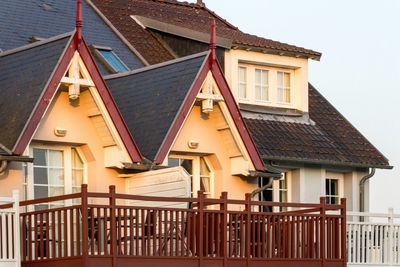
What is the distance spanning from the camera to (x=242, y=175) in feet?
121

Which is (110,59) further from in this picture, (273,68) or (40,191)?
(40,191)

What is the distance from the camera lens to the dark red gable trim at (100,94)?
32.1 m

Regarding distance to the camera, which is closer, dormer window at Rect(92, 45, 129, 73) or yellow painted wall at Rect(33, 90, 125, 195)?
yellow painted wall at Rect(33, 90, 125, 195)

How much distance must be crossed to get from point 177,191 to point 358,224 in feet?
18.7

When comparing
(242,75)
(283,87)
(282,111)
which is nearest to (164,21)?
(242,75)

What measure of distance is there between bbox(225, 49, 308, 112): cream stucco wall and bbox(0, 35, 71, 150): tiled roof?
7.09 m

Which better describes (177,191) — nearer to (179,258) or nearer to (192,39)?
(179,258)

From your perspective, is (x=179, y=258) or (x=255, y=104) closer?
(x=179, y=258)

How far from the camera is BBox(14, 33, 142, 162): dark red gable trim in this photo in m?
32.1

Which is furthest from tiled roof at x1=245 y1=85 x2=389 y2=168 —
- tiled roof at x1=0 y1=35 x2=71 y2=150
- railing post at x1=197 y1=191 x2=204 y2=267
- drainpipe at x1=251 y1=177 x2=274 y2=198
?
tiled roof at x1=0 y1=35 x2=71 y2=150

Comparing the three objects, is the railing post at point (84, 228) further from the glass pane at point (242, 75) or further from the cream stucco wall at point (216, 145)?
the glass pane at point (242, 75)

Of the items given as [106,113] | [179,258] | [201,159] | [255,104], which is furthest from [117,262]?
[255,104]

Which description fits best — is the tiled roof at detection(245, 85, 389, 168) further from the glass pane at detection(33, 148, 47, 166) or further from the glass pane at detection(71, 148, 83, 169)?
the glass pane at detection(33, 148, 47, 166)

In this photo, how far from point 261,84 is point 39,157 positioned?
866 cm
